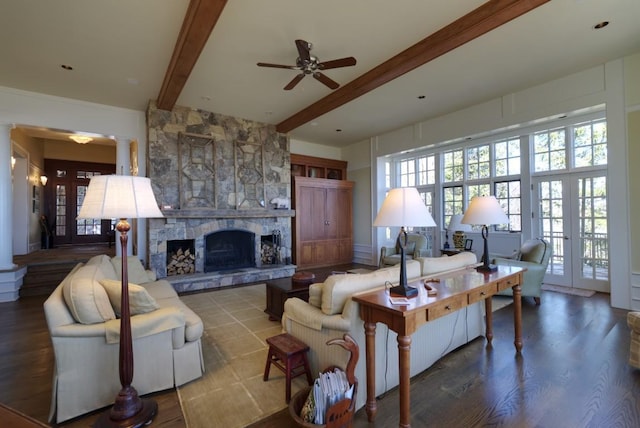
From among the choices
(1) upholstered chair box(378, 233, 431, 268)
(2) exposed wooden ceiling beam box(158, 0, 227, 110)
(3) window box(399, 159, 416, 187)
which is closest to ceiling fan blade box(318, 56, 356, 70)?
(2) exposed wooden ceiling beam box(158, 0, 227, 110)

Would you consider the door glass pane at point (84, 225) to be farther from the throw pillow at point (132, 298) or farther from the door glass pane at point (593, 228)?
the door glass pane at point (593, 228)

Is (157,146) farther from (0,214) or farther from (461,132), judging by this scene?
(461,132)

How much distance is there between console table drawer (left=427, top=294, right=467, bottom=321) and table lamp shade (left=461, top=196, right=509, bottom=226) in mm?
1017

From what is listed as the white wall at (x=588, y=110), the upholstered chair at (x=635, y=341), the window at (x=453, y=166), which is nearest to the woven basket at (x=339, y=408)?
the upholstered chair at (x=635, y=341)

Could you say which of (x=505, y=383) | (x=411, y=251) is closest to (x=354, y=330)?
(x=505, y=383)

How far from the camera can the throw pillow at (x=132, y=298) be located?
7.45 ft

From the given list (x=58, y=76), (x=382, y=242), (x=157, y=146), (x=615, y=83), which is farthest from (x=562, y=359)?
(x=58, y=76)

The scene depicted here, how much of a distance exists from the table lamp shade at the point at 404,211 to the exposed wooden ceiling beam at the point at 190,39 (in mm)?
2350

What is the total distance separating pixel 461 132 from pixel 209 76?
15.5ft

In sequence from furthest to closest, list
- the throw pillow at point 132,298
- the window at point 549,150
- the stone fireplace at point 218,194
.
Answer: the stone fireplace at point 218,194
the window at point 549,150
the throw pillow at point 132,298

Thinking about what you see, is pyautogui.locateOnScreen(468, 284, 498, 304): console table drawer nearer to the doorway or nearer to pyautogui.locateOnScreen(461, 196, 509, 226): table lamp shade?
pyautogui.locateOnScreen(461, 196, 509, 226): table lamp shade

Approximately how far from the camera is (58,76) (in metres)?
4.32

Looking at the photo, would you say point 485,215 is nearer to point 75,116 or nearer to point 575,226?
point 575,226

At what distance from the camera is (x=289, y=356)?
210 centimetres
